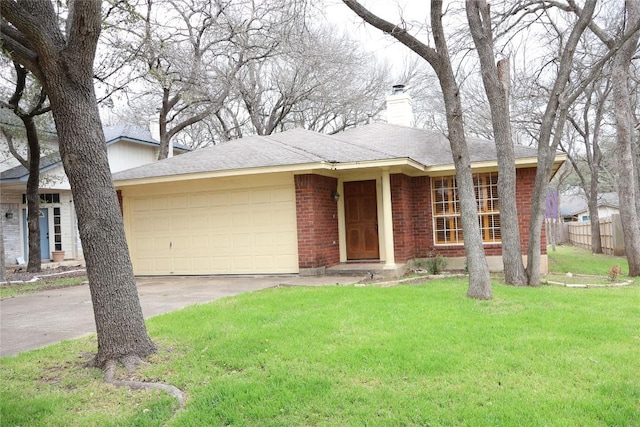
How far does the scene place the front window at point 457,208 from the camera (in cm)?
1257

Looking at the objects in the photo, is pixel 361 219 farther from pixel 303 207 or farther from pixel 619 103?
pixel 619 103

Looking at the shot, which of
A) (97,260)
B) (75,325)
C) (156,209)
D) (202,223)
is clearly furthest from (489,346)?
(156,209)

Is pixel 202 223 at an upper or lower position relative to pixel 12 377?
upper

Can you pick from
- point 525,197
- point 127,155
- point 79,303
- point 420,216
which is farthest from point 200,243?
point 127,155

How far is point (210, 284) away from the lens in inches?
435

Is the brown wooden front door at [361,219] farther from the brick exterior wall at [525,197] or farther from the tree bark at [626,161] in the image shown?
the tree bark at [626,161]

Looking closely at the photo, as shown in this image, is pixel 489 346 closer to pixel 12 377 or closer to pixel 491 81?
pixel 12 377

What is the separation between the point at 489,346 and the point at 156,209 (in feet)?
32.7

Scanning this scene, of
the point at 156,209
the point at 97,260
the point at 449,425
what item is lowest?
the point at 449,425

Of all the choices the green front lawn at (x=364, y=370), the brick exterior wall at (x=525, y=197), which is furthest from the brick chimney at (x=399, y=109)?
the green front lawn at (x=364, y=370)

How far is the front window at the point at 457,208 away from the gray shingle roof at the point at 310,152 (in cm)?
68

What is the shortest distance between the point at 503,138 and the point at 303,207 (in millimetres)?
4442

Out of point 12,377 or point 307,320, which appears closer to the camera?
point 12,377

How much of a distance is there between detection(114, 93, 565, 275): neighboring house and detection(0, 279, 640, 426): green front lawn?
4.75 m
